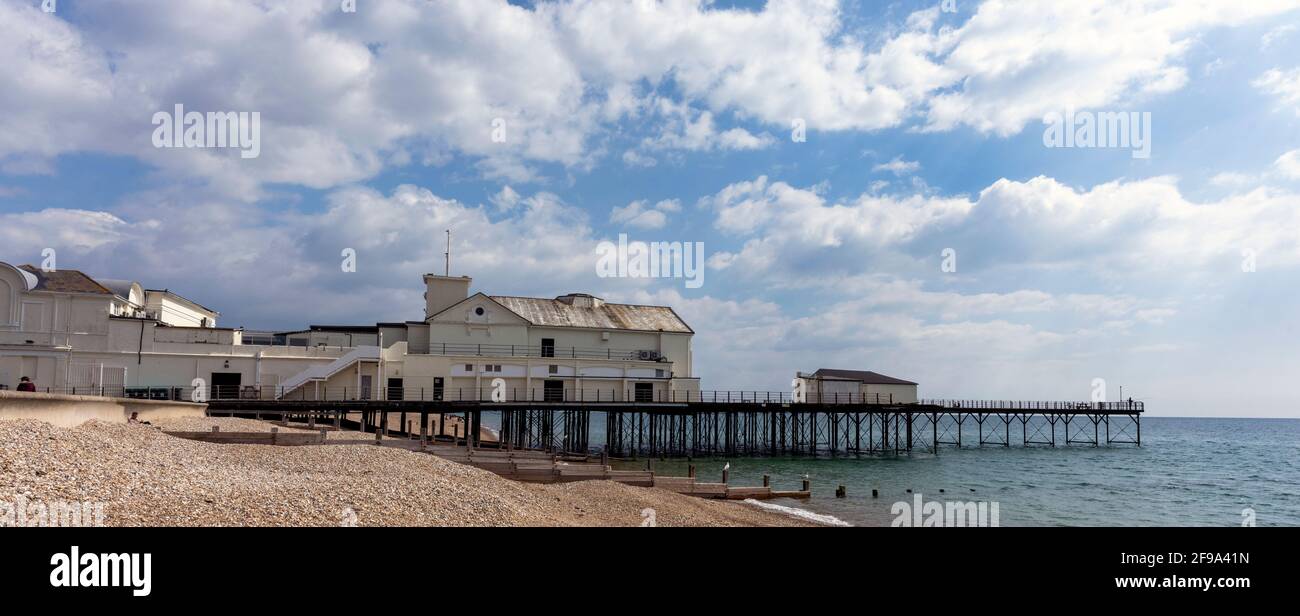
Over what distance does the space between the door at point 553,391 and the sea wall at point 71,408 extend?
1860 cm

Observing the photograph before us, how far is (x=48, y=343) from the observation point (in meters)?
37.4

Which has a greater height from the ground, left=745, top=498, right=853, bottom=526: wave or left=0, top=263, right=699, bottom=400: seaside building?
left=0, top=263, right=699, bottom=400: seaside building

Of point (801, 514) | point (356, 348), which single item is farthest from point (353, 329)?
point (801, 514)

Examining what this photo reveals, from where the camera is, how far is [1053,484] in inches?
1547

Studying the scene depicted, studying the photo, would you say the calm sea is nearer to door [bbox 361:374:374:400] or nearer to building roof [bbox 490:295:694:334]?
building roof [bbox 490:295:694:334]

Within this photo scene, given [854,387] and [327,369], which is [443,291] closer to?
[327,369]

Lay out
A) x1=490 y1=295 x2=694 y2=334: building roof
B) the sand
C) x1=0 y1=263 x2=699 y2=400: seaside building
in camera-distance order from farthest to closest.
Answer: x1=490 y1=295 x2=694 y2=334: building roof, x1=0 y1=263 x2=699 y2=400: seaside building, the sand

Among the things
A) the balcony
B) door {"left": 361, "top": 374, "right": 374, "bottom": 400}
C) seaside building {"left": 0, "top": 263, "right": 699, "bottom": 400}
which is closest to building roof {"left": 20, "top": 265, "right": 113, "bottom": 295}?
seaside building {"left": 0, "top": 263, "right": 699, "bottom": 400}

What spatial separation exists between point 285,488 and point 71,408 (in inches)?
376

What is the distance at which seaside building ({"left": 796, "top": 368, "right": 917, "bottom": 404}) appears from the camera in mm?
50875

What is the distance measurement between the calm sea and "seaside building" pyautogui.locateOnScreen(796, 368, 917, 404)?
13.1 ft
